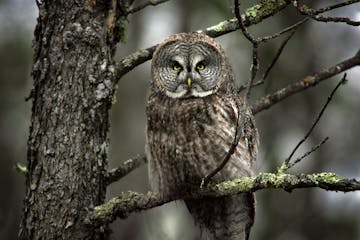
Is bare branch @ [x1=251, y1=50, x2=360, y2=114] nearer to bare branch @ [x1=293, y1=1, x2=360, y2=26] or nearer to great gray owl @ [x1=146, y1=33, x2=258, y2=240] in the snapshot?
great gray owl @ [x1=146, y1=33, x2=258, y2=240]

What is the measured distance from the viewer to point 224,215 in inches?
185

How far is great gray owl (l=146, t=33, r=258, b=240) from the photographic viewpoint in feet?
14.2

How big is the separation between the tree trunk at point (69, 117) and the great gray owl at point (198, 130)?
463 mm

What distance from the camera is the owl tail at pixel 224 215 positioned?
464 centimetres

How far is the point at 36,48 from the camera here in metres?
4.21

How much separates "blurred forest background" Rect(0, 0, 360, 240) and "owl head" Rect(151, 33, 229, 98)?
3.61 meters

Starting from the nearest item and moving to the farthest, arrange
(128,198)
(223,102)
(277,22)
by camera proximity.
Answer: (128,198) < (223,102) < (277,22)

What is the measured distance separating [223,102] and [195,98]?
0.20 metres

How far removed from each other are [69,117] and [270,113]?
6328mm

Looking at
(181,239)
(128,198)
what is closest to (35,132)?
(128,198)

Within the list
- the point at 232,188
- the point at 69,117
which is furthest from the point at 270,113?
the point at 232,188

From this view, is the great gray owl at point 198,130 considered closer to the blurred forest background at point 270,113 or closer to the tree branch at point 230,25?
the tree branch at point 230,25

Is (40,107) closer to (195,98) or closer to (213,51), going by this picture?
(195,98)

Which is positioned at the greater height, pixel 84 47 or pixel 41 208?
pixel 84 47
